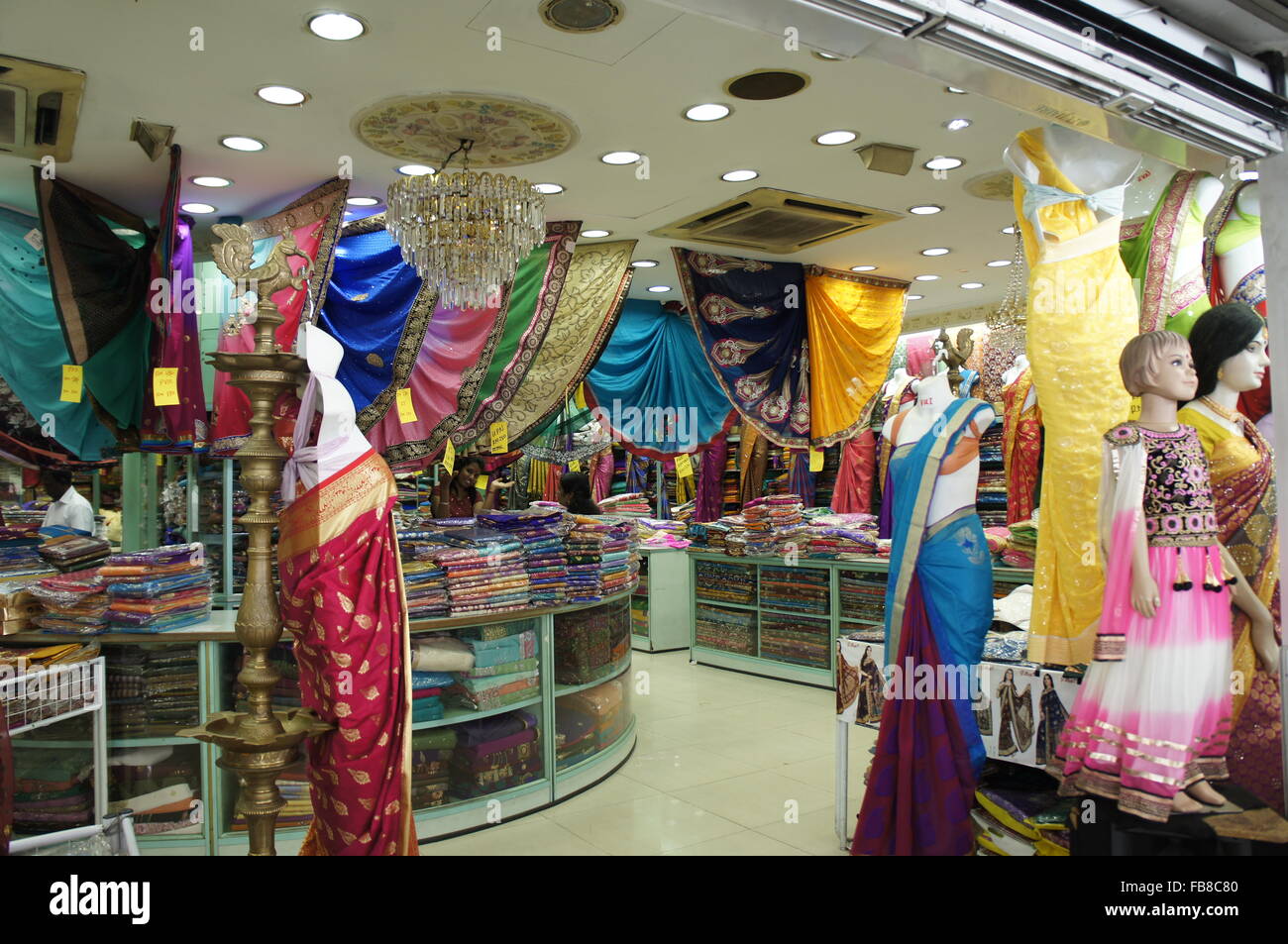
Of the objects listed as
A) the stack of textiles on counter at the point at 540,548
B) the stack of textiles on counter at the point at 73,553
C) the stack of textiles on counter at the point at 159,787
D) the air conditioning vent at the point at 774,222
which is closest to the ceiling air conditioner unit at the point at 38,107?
the stack of textiles on counter at the point at 73,553

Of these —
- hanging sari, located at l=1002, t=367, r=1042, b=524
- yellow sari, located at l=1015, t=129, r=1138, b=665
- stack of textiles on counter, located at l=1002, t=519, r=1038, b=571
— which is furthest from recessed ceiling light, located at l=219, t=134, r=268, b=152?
hanging sari, located at l=1002, t=367, r=1042, b=524

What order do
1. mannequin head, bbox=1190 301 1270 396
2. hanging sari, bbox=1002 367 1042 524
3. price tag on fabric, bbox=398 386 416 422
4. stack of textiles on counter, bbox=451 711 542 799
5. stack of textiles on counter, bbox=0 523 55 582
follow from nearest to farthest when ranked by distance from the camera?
mannequin head, bbox=1190 301 1270 396, stack of textiles on counter, bbox=451 711 542 799, stack of textiles on counter, bbox=0 523 55 582, price tag on fabric, bbox=398 386 416 422, hanging sari, bbox=1002 367 1042 524

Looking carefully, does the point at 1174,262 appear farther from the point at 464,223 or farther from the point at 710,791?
the point at 710,791

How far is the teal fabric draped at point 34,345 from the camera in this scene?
165 inches

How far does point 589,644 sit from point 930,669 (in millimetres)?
1736

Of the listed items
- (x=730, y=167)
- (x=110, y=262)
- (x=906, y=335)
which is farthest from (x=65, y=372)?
(x=906, y=335)

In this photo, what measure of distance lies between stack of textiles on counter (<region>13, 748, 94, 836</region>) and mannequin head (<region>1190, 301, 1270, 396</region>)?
145 inches

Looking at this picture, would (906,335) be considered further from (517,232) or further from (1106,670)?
(1106,670)

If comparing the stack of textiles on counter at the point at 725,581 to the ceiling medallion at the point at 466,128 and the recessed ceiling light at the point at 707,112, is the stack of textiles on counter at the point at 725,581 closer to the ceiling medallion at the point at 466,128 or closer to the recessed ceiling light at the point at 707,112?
the ceiling medallion at the point at 466,128

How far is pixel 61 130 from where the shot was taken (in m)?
3.35

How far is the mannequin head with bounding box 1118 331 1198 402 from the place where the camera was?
1.95 metres

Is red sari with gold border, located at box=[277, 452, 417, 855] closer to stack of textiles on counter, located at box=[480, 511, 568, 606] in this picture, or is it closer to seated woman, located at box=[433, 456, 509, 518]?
stack of textiles on counter, located at box=[480, 511, 568, 606]

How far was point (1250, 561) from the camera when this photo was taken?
6.95 feet

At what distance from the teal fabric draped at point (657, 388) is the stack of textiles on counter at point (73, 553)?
10.4ft
